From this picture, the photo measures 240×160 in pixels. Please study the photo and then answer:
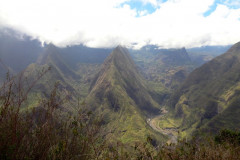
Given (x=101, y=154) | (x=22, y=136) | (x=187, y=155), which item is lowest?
(x=187, y=155)

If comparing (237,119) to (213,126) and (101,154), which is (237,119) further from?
(101,154)

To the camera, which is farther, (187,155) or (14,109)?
(187,155)

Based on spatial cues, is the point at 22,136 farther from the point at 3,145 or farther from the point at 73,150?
the point at 73,150

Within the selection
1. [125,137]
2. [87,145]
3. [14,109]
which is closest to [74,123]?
[87,145]

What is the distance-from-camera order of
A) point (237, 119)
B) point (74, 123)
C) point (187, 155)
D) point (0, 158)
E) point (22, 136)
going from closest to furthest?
point (0, 158) < point (22, 136) < point (74, 123) < point (187, 155) < point (237, 119)

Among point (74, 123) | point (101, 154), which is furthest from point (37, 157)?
point (101, 154)

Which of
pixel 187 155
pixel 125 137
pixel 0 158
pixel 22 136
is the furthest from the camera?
pixel 125 137

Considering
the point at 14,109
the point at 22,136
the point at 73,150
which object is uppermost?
the point at 14,109

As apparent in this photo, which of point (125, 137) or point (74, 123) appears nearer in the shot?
point (74, 123)

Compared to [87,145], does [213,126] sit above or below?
below
